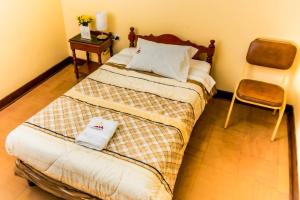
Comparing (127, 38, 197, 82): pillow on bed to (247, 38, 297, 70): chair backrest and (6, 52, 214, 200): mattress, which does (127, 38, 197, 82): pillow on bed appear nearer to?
(6, 52, 214, 200): mattress

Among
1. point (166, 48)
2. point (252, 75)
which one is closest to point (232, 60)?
point (252, 75)

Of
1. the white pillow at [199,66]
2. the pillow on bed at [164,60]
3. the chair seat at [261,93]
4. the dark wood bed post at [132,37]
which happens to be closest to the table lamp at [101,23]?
the dark wood bed post at [132,37]

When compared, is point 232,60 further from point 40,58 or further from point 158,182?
point 40,58

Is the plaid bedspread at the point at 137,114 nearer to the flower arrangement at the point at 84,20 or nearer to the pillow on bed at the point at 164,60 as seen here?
the pillow on bed at the point at 164,60

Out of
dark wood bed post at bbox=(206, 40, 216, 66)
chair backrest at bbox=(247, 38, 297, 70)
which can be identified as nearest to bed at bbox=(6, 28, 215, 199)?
dark wood bed post at bbox=(206, 40, 216, 66)

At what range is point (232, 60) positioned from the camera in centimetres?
264

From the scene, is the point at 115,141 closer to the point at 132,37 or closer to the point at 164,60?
the point at 164,60

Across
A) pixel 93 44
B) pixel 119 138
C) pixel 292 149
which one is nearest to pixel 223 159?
pixel 292 149

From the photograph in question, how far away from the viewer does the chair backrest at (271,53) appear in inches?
88.9

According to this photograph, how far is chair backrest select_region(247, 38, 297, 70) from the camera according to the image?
88.9 inches

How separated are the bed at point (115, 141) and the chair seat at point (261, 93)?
1.23 ft

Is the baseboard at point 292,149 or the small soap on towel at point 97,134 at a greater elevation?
the small soap on towel at point 97,134

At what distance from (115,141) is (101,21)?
66.1 inches

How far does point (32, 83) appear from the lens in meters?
3.02
